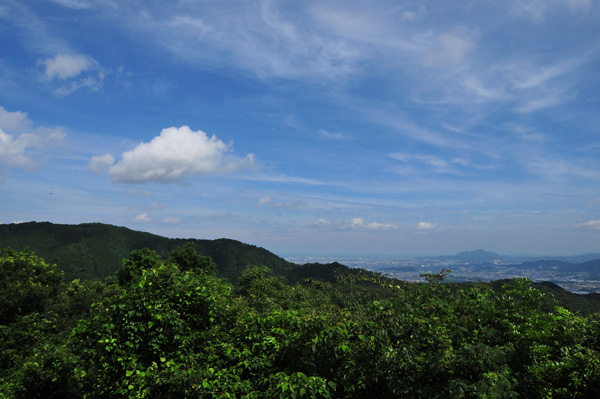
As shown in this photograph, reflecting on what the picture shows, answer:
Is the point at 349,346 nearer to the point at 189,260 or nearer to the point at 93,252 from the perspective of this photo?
the point at 189,260

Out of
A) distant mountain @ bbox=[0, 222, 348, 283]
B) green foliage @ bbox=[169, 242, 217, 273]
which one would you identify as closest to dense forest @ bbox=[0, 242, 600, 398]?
green foliage @ bbox=[169, 242, 217, 273]

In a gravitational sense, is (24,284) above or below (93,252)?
above

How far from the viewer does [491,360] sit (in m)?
6.55

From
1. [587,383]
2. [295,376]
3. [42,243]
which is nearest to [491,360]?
[587,383]

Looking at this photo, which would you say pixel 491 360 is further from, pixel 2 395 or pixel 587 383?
pixel 2 395

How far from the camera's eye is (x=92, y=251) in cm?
17062

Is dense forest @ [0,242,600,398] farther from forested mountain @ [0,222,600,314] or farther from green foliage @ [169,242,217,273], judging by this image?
forested mountain @ [0,222,600,314]

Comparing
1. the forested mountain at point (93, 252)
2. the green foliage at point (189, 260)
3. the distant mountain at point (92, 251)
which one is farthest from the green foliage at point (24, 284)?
the distant mountain at point (92, 251)

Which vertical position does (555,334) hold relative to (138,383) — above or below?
above

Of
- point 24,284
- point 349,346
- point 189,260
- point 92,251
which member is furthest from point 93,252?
point 349,346

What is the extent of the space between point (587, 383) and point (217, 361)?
7703 mm

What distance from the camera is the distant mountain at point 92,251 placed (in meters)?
152

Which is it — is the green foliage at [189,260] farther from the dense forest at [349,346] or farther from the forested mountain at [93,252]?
the forested mountain at [93,252]

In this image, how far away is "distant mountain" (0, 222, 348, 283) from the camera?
152 meters
